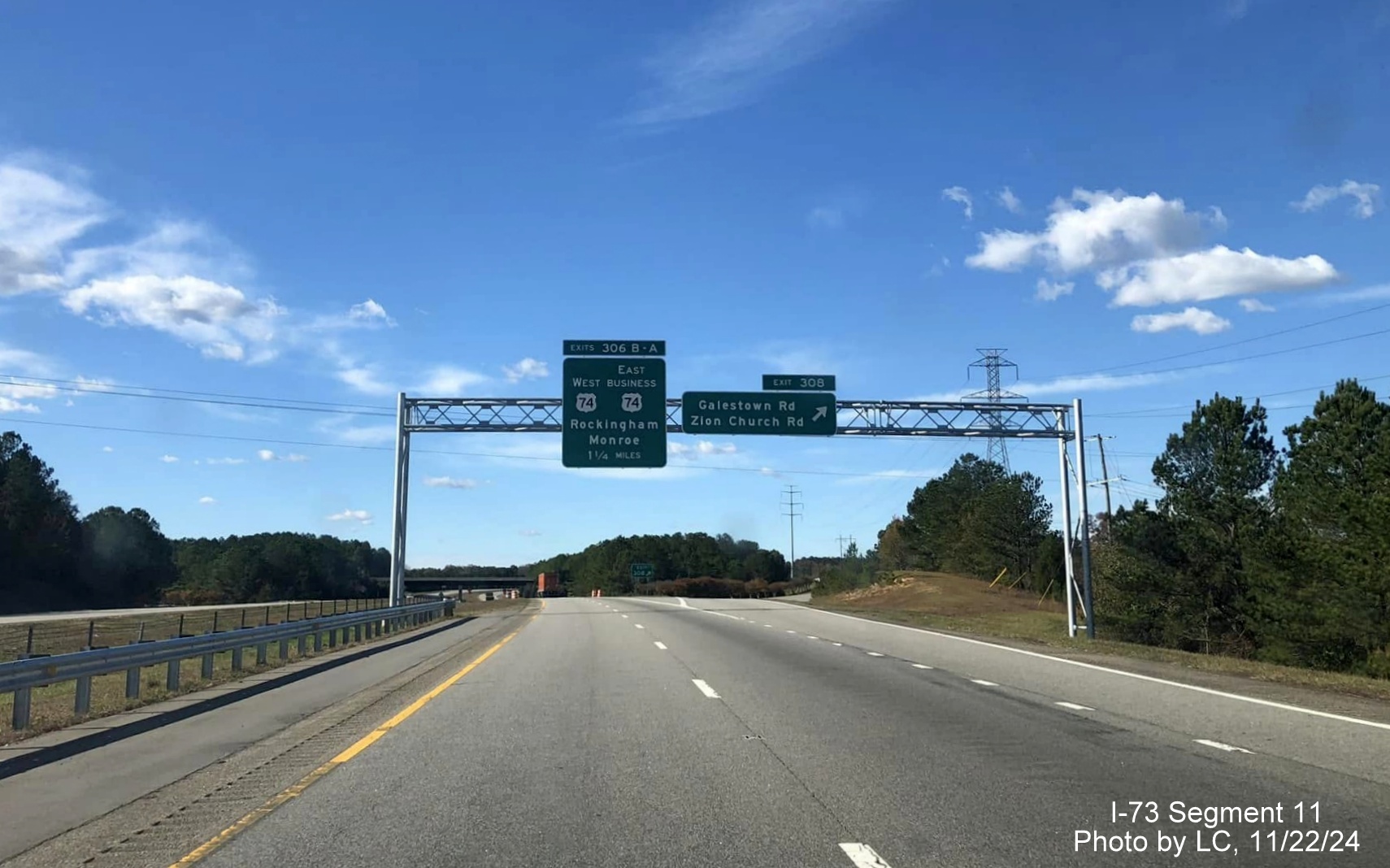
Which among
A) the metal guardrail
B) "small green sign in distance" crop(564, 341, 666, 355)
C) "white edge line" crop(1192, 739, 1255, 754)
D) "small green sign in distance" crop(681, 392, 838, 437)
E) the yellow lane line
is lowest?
the yellow lane line

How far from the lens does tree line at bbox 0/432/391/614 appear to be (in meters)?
96.8

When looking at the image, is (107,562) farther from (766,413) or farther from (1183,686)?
(1183,686)

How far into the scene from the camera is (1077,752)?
10.0m

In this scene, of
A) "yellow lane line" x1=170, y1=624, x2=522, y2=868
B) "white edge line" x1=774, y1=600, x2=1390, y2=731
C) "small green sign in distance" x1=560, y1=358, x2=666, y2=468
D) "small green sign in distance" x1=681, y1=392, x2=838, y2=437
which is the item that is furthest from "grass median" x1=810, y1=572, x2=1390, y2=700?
"yellow lane line" x1=170, y1=624, x2=522, y2=868

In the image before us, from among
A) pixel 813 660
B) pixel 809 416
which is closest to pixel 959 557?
pixel 809 416

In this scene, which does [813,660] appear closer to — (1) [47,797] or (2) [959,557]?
(1) [47,797]

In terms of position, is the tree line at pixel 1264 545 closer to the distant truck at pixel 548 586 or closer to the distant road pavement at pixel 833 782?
the distant road pavement at pixel 833 782

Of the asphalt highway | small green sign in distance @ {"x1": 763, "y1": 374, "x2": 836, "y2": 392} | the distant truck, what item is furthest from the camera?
the distant truck

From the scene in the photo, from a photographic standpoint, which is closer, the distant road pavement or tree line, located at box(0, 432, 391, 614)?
the distant road pavement

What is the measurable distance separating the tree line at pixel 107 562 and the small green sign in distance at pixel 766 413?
59360 millimetres

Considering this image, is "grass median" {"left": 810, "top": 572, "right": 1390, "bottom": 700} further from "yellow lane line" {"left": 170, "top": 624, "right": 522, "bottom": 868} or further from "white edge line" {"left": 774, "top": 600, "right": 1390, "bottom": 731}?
"yellow lane line" {"left": 170, "top": 624, "right": 522, "bottom": 868}

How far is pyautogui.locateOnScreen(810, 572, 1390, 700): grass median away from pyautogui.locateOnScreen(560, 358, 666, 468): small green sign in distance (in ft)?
38.8

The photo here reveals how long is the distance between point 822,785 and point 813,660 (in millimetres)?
13047

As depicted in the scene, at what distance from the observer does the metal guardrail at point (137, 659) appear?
12.2 meters
